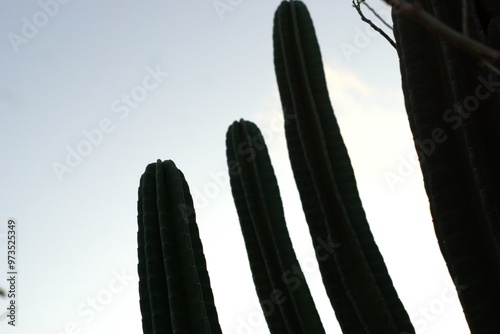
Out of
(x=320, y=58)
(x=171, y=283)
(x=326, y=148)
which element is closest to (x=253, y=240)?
(x=171, y=283)

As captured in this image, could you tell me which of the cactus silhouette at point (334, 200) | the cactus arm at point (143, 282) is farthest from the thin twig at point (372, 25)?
the cactus arm at point (143, 282)

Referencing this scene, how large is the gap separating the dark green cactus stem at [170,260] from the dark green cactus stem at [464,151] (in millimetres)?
1981

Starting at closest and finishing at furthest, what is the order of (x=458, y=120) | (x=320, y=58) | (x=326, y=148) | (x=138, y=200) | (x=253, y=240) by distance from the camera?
(x=458, y=120), (x=326, y=148), (x=320, y=58), (x=253, y=240), (x=138, y=200)

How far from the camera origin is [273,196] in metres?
4.70

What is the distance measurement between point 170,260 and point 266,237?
739 millimetres

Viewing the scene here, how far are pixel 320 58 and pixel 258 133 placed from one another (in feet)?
2.93

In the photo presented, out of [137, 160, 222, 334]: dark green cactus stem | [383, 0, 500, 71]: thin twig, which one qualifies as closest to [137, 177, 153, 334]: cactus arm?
[137, 160, 222, 334]: dark green cactus stem

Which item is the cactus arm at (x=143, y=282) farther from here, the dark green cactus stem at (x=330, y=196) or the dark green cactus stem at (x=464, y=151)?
the dark green cactus stem at (x=464, y=151)

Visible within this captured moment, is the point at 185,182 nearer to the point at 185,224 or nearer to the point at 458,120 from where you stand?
the point at 185,224

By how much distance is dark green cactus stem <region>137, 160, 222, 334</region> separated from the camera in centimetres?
423

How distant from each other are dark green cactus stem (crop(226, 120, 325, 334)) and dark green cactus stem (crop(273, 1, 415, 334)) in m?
0.46

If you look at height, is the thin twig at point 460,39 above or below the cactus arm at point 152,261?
below

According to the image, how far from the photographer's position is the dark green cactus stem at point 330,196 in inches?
147

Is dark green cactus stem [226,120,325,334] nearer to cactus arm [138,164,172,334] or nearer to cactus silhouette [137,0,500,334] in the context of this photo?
cactus silhouette [137,0,500,334]
